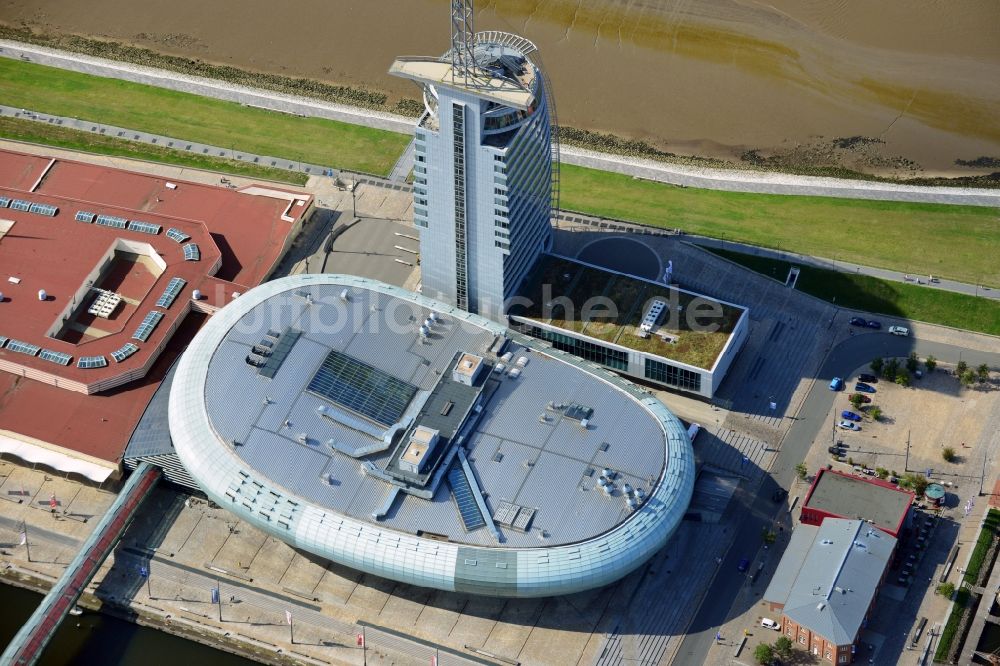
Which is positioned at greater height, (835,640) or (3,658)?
(835,640)
